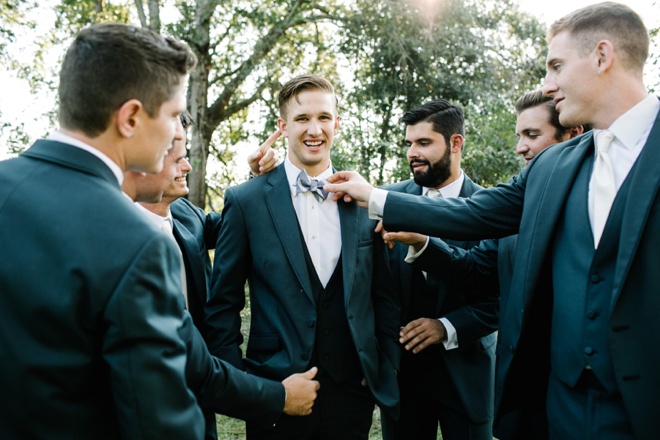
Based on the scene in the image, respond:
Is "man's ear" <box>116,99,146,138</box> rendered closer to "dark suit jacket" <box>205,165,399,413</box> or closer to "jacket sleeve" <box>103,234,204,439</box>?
"jacket sleeve" <box>103,234,204,439</box>

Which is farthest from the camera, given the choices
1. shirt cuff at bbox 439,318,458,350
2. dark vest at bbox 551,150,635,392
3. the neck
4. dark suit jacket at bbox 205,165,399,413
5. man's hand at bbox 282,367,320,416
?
shirt cuff at bbox 439,318,458,350

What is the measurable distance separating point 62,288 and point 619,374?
2000mm

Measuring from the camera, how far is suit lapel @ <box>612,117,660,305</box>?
2.09 meters

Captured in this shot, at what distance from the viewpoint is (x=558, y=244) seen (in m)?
2.52

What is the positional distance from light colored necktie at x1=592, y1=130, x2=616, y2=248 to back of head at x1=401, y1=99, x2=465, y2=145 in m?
1.96

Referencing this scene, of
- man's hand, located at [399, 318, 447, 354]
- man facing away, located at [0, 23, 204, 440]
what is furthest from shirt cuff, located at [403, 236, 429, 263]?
man facing away, located at [0, 23, 204, 440]

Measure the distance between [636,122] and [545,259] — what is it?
0.72 m

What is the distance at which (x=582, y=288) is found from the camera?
91.9 inches

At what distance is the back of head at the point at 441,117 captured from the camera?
4.39 metres

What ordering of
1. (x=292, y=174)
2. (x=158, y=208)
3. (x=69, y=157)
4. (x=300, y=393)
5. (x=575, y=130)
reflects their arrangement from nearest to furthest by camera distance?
(x=69, y=157) → (x=300, y=393) → (x=158, y=208) → (x=292, y=174) → (x=575, y=130)

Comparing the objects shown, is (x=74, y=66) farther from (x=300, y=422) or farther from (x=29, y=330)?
(x=300, y=422)

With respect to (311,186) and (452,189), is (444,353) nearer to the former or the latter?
(452,189)

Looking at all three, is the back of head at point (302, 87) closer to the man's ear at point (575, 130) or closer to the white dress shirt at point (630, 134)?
the white dress shirt at point (630, 134)

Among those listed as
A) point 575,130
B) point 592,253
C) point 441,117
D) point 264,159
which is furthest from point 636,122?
point 441,117
